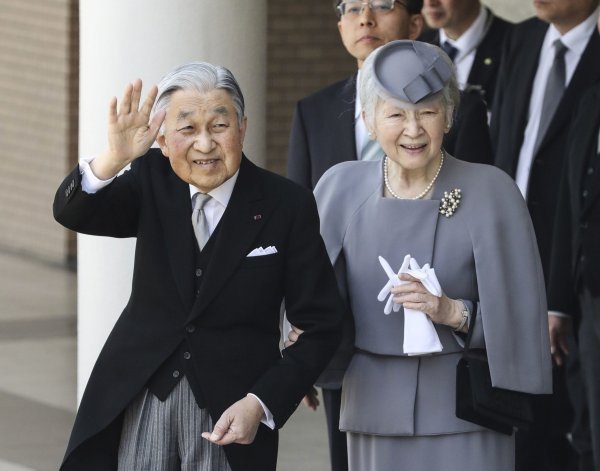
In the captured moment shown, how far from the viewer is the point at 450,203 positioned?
3.96 m

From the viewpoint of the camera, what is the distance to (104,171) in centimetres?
347

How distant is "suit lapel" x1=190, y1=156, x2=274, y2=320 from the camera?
357 centimetres

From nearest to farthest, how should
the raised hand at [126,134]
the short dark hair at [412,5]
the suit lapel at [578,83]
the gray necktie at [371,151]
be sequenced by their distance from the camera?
the raised hand at [126,134]
the gray necktie at [371,151]
the short dark hair at [412,5]
the suit lapel at [578,83]

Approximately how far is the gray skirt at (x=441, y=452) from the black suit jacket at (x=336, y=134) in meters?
1.36

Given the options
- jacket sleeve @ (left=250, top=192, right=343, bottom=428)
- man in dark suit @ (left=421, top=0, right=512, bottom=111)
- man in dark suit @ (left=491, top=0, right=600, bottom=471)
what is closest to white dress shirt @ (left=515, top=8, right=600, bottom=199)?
man in dark suit @ (left=491, top=0, right=600, bottom=471)

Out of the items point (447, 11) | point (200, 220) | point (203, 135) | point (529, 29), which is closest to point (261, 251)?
point (200, 220)

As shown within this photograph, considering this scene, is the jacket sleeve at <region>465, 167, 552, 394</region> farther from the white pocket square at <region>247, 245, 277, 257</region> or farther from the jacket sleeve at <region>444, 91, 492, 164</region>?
the jacket sleeve at <region>444, 91, 492, 164</region>

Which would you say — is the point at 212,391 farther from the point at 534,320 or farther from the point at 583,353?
the point at 583,353

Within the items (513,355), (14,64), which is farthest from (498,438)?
(14,64)

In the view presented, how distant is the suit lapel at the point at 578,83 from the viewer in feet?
19.7

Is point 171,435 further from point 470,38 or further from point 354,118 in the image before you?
point 470,38

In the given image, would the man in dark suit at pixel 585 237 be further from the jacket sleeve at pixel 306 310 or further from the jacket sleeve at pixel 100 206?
the jacket sleeve at pixel 100 206

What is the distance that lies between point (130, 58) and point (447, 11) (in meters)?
1.85

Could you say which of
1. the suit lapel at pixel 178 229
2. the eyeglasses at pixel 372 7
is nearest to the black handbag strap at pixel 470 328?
the suit lapel at pixel 178 229
